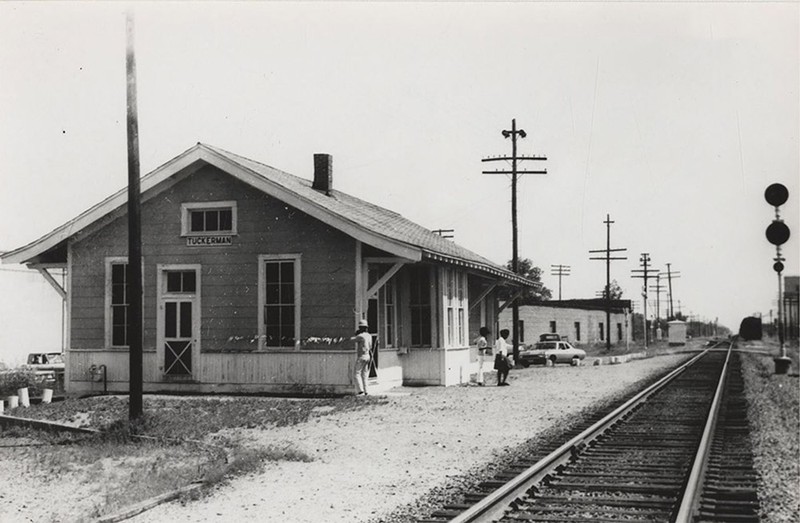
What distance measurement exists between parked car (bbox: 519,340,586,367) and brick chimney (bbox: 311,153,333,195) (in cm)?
1709

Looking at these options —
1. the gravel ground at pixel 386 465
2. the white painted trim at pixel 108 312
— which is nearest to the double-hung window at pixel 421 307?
the gravel ground at pixel 386 465

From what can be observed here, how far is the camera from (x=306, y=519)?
23.6 feet

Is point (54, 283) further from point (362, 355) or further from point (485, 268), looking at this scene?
point (485, 268)

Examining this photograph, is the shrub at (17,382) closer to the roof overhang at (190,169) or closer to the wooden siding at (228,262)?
the wooden siding at (228,262)

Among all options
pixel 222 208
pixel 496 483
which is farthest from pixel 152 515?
pixel 222 208

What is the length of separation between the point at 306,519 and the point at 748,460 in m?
5.49

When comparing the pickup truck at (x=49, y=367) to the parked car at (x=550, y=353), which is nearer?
the pickup truck at (x=49, y=367)

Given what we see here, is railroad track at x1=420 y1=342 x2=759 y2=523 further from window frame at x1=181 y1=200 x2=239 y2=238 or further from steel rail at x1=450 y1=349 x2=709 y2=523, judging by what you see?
window frame at x1=181 y1=200 x2=239 y2=238

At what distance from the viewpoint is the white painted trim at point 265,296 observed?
1758 cm

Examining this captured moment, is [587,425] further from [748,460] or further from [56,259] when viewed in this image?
[56,259]

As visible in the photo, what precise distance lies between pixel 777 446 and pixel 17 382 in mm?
16574

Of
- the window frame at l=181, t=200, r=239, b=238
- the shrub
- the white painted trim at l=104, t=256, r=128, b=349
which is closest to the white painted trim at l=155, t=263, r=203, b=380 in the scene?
the window frame at l=181, t=200, r=239, b=238

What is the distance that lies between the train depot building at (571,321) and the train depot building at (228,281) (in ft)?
86.2

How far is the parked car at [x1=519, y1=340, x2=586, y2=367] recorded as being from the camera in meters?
37.0
